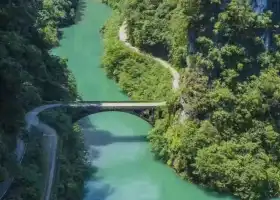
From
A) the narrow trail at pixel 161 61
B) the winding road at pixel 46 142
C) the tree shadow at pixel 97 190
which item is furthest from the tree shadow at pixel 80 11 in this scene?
the tree shadow at pixel 97 190

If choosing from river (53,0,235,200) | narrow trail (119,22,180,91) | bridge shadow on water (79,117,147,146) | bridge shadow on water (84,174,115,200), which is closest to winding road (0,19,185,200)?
narrow trail (119,22,180,91)

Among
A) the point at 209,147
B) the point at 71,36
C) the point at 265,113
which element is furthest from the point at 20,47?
the point at 71,36

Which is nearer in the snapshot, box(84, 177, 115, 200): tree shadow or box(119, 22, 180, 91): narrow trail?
box(84, 177, 115, 200): tree shadow

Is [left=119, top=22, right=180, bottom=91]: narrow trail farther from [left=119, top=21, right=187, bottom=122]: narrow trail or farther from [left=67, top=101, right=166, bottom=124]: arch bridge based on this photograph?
[left=67, top=101, right=166, bottom=124]: arch bridge

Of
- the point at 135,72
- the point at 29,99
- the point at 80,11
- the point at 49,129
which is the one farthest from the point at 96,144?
the point at 80,11

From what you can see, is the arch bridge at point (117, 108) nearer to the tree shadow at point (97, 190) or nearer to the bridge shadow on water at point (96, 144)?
the bridge shadow on water at point (96, 144)

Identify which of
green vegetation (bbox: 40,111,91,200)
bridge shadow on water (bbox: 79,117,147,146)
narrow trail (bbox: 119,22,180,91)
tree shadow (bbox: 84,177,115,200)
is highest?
narrow trail (bbox: 119,22,180,91)
